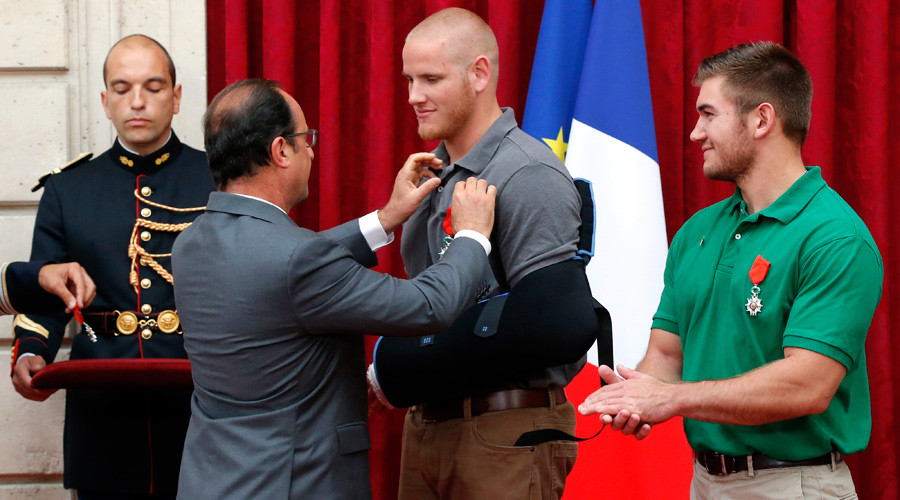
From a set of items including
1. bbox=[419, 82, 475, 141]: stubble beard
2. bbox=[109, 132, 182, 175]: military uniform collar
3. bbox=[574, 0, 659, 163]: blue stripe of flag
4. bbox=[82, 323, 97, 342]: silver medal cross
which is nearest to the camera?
bbox=[419, 82, 475, 141]: stubble beard

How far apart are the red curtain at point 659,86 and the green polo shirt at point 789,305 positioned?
105 cm

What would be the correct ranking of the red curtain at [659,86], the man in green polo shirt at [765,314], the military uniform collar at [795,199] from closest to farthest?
the man in green polo shirt at [765,314], the military uniform collar at [795,199], the red curtain at [659,86]

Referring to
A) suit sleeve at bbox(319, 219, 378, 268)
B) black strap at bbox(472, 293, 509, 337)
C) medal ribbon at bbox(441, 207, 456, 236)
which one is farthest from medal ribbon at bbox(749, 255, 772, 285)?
suit sleeve at bbox(319, 219, 378, 268)

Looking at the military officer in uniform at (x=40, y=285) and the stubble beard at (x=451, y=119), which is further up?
the stubble beard at (x=451, y=119)

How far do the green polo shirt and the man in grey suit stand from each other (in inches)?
18.1

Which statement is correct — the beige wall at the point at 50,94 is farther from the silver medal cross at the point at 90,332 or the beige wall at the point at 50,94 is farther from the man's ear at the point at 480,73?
the man's ear at the point at 480,73

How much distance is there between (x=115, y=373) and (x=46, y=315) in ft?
1.63

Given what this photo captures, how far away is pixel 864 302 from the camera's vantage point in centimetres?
146

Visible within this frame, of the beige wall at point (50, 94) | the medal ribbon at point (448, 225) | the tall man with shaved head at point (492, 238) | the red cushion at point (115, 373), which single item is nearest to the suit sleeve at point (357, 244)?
the tall man with shaved head at point (492, 238)

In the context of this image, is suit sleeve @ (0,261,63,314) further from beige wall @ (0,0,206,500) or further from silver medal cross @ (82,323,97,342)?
beige wall @ (0,0,206,500)

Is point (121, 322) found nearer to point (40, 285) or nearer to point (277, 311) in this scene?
point (40, 285)

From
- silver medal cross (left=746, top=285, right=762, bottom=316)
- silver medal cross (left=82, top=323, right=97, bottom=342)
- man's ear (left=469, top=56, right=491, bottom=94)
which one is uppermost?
man's ear (left=469, top=56, right=491, bottom=94)

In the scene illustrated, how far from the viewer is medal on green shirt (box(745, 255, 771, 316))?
1.54 m

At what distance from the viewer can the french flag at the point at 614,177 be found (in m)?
2.42
